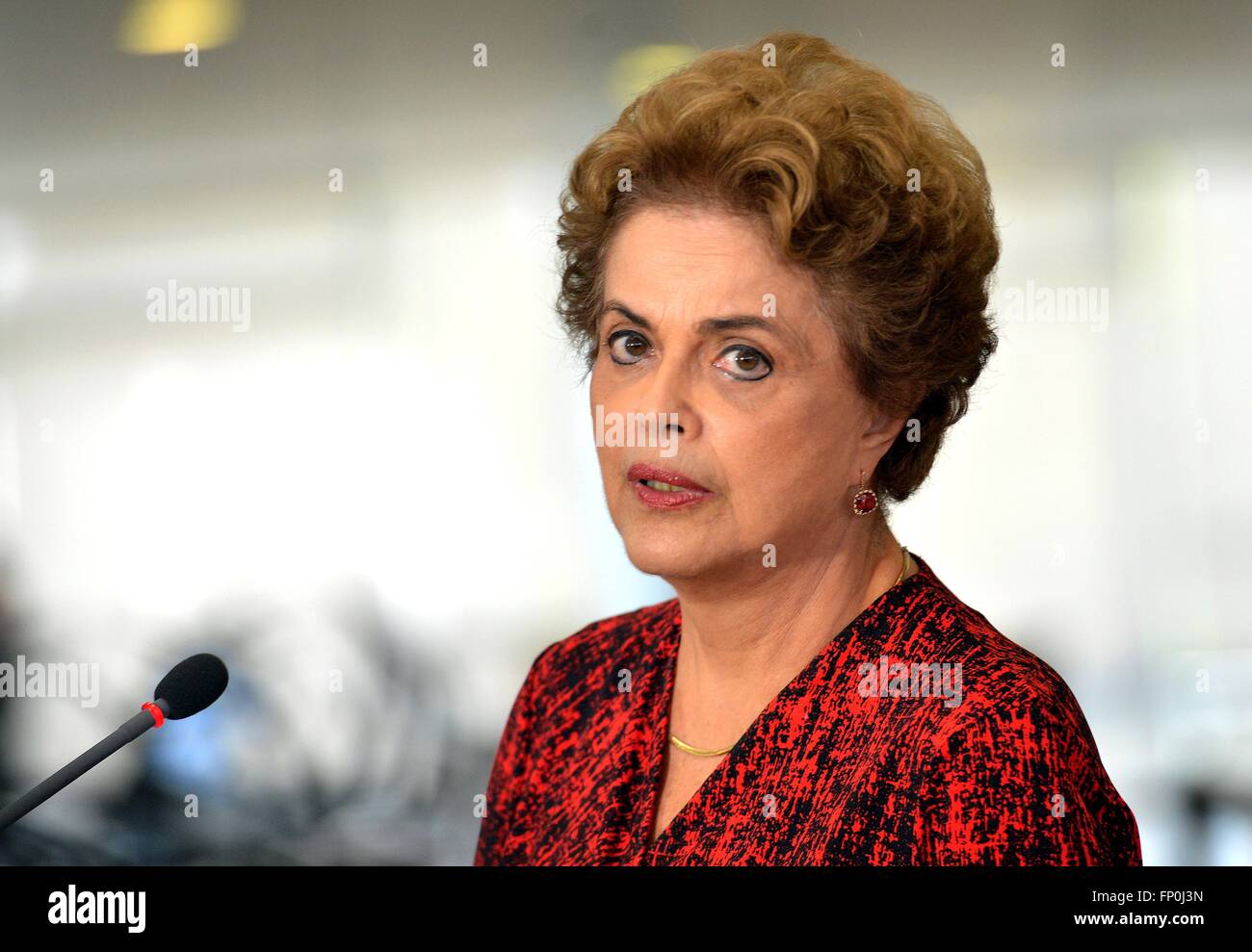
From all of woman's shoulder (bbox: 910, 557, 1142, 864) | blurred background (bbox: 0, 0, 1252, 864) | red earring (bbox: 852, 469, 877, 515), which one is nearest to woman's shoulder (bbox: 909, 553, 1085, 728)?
woman's shoulder (bbox: 910, 557, 1142, 864)

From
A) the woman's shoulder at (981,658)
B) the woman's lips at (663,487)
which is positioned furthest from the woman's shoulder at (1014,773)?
the woman's lips at (663,487)

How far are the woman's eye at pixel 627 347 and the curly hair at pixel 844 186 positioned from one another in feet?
0.47

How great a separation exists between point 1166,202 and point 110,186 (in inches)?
73.4

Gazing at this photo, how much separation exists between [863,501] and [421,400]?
111cm

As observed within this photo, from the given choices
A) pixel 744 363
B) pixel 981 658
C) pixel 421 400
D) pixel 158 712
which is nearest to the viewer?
pixel 158 712

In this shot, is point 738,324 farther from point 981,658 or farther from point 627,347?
point 981,658

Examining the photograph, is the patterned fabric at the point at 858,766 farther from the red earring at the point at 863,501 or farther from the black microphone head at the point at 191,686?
the black microphone head at the point at 191,686

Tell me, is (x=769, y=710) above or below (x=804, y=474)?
below

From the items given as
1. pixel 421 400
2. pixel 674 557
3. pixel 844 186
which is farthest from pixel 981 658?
pixel 421 400

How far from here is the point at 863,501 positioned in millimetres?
1612

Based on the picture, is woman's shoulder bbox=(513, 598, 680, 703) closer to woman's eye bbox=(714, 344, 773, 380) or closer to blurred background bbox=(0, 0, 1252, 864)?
woman's eye bbox=(714, 344, 773, 380)

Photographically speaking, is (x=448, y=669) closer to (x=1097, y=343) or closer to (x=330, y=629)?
(x=330, y=629)

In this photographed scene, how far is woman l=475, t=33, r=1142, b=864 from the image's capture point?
1.38 meters

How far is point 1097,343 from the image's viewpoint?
2260 millimetres
